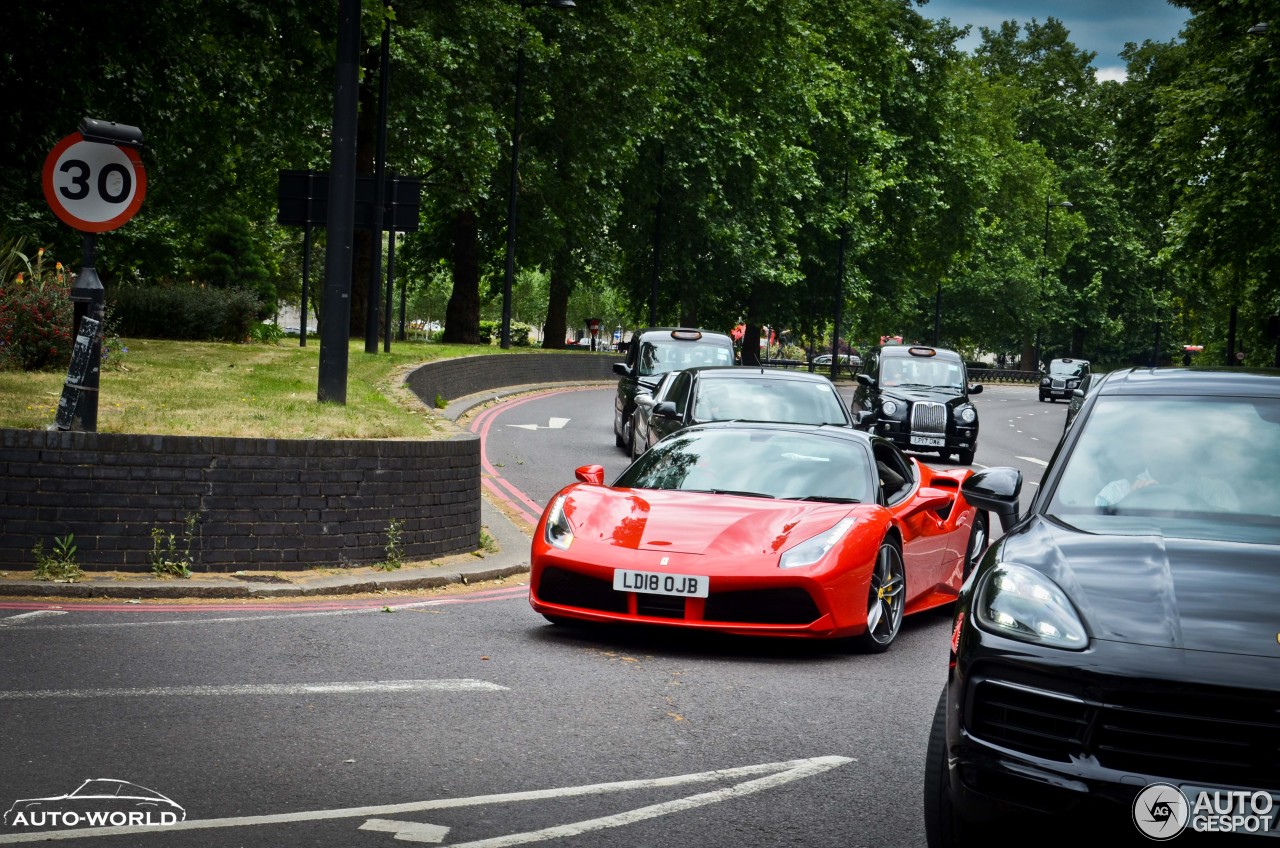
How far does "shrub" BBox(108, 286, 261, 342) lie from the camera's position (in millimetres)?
29031

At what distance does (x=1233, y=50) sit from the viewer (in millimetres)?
32750

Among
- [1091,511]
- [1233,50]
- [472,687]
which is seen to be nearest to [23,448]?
[472,687]

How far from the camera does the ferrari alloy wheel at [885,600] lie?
852 centimetres

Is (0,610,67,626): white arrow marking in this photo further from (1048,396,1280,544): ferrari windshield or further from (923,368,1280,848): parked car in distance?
(1048,396,1280,544): ferrari windshield

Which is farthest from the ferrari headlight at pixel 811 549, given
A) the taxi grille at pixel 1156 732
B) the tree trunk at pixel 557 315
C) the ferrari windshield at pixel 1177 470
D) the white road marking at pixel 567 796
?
the tree trunk at pixel 557 315

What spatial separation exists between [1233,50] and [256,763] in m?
32.3

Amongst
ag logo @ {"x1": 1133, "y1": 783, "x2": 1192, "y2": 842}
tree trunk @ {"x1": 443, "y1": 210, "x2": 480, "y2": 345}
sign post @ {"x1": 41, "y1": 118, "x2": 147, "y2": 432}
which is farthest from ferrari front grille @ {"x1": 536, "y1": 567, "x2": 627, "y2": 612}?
tree trunk @ {"x1": 443, "y1": 210, "x2": 480, "y2": 345}

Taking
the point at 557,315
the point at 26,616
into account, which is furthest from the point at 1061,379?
the point at 26,616

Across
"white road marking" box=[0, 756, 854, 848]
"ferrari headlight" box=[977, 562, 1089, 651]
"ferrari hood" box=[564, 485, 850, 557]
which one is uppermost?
"ferrari headlight" box=[977, 562, 1089, 651]

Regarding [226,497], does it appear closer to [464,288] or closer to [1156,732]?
[1156,732]

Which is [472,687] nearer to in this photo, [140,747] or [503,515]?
[140,747]

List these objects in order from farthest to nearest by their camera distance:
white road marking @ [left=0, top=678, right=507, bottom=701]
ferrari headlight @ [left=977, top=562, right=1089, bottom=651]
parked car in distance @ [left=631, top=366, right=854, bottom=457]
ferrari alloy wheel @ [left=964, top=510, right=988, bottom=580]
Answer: parked car in distance @ [left=631, top=366, right=854, bottom=457], ferrari alloy wheel @ [left=964, top=510, right=988, bottom=580], white road marking @ [left=0, top=678, right=507, bottom=701], ferrari headlight @ [left=977, top=562, right=1089, bottom=651]

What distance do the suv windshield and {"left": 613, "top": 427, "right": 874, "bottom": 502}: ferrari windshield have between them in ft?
42.1

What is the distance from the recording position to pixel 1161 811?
3.92 metres
